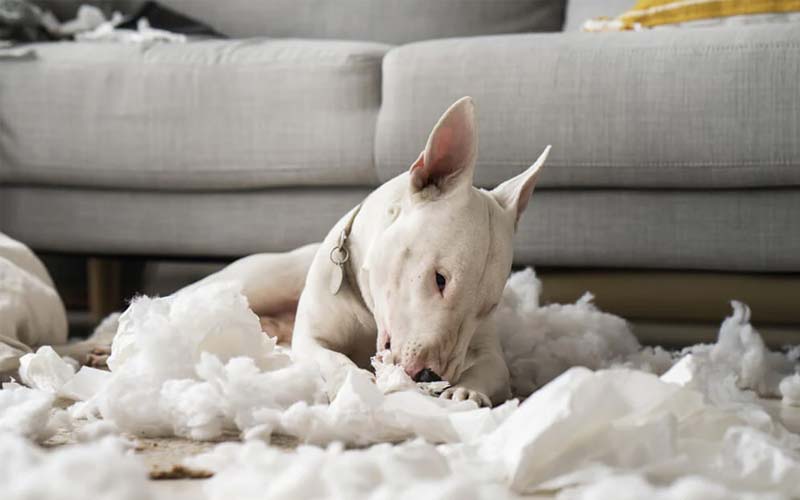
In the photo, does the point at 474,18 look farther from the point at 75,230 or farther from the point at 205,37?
the point at 75,230

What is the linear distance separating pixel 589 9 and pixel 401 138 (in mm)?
967

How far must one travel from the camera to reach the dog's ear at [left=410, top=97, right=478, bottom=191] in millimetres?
1408

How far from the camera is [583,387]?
1012 mm

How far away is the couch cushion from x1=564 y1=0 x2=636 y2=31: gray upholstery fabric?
74cm

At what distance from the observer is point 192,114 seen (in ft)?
7.64

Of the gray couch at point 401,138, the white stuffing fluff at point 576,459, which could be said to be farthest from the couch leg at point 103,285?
the white stuffing fluff at point 576,459

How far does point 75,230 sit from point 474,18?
1256 mm

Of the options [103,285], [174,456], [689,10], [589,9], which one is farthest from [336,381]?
[589,9]

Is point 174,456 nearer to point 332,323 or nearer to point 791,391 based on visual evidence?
point 332,323

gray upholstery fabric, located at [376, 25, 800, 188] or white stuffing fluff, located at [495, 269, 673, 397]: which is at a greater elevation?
gray upholstery fabric, located at [376, 25, 800, 188]

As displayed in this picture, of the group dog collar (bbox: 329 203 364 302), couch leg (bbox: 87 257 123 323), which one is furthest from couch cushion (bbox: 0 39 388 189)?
dog collar (bbox: 329 203 364 302)

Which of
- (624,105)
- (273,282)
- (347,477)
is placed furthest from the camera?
(624,105)

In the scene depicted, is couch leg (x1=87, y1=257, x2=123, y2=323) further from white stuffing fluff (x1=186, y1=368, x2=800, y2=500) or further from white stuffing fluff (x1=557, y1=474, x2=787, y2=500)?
white stuffing fluff (x1=557, y1=474, x2=787, y2=500)

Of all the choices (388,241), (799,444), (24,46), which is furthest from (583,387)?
(24,46)
